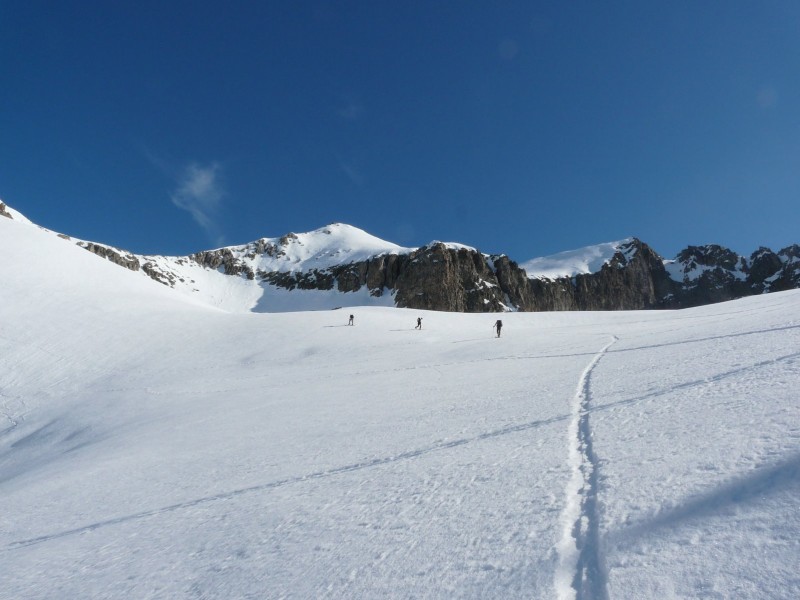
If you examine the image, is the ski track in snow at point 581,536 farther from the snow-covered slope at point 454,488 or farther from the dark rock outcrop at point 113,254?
the dark rock outcrop at point 113,254

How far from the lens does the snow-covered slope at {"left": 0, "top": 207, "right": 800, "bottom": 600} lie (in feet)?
11.5

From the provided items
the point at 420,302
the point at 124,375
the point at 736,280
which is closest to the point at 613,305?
the point at 736,280

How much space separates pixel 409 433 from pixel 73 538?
18.2 feet

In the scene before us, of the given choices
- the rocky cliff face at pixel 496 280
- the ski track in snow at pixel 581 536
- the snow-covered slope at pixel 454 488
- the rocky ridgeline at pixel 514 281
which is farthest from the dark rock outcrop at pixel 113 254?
the ski track in snow at pixel 581 536

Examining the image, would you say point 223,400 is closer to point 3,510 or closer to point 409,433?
point 3,510

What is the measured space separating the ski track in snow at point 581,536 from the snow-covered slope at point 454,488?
19 millimetres

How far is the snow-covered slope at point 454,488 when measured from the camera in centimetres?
351

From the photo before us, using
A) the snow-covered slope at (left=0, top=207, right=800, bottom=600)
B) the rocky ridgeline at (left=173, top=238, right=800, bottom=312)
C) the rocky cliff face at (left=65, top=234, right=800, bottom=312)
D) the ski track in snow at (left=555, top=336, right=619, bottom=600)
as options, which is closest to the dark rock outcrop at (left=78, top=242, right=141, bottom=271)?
the rocky cliff face at (left=65, top=234, right=800, bottom=312)

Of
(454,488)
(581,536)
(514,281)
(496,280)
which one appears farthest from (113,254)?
(581,536)

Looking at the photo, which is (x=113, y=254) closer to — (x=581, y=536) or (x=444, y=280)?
(x=444, y=280)

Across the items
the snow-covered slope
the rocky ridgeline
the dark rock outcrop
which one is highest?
the dark rock outcrop

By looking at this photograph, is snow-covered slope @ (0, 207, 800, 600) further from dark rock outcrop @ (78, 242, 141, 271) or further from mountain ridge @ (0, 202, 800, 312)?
dark rock outcrop @ (78, 242, 141, 271)

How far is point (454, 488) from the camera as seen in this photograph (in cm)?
543

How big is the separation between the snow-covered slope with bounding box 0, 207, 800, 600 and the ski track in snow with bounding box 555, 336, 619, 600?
0.02 metres
